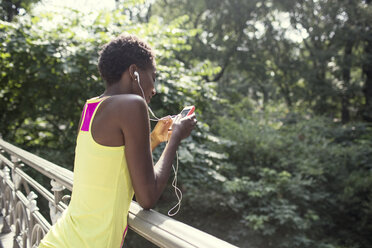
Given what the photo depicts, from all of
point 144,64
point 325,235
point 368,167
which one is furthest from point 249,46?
point 144,64

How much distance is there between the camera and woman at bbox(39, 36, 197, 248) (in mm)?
1146

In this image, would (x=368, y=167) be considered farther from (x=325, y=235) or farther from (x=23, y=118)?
(x=23, y=118)

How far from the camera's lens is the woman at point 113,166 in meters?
1.15

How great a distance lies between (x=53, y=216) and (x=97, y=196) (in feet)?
3.58

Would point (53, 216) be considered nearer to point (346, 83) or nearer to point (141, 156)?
point (141, 156)

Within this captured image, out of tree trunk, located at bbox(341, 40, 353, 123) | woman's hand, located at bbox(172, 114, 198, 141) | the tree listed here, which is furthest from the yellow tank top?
tree trunk, located at bbox(341, 40, 353, 123)

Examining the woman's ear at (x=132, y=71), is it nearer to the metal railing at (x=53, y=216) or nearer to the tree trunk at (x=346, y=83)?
the metal railing at (x=53, y=216)

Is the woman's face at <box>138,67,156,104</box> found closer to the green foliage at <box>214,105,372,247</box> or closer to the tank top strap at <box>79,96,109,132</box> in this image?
the tank top strap at <box>79,96,109,132</box>

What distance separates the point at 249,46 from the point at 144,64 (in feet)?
54.0

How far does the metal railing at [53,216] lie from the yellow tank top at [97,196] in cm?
8

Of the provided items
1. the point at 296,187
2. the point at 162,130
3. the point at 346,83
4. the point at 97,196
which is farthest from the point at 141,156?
the point at 346,83

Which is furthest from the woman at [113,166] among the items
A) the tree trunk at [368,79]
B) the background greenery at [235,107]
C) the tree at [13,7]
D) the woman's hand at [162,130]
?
the tree trunk at [368,79]

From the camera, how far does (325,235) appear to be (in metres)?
7.65

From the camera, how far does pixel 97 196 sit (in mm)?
1191
